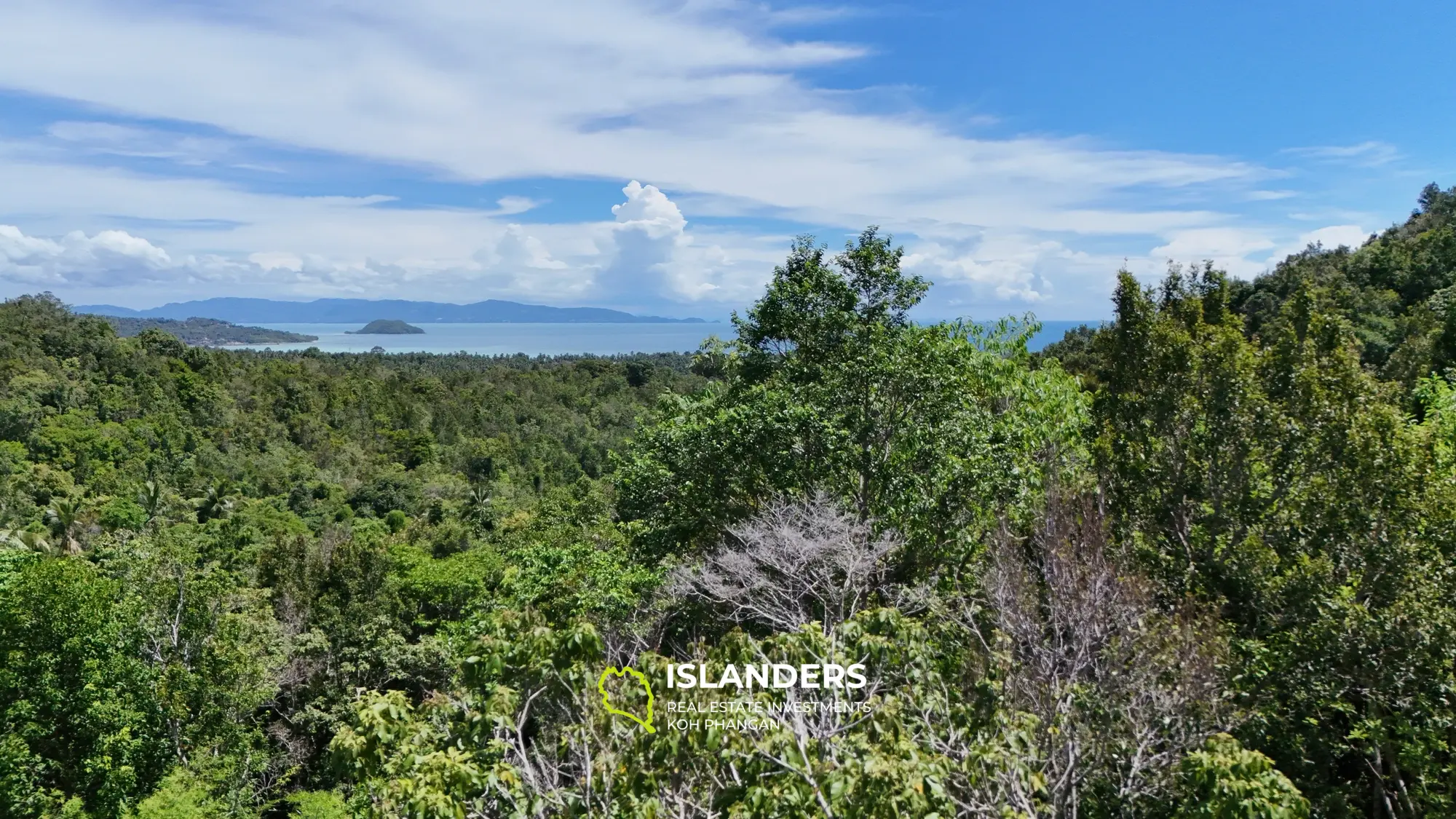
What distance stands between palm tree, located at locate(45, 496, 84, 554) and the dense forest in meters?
15.9

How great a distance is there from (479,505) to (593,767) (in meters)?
41.9

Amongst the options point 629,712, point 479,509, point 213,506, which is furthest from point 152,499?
point 629,712

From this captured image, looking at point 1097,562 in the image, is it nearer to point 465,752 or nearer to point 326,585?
point 465,752

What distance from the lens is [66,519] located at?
1307 inches

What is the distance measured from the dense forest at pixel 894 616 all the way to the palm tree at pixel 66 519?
15866mm

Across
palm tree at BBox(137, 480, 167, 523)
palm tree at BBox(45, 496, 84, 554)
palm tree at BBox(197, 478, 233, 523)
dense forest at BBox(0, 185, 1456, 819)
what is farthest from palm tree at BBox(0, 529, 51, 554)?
palm tree at BBox(197, 478, 233, 523)

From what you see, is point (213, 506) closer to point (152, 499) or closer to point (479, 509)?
point (152, 499)

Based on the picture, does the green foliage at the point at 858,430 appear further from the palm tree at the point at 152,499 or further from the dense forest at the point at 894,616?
the palm tree at the point at 152,499

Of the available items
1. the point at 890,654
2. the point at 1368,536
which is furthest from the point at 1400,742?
the point at 890,654

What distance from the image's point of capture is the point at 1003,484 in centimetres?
905

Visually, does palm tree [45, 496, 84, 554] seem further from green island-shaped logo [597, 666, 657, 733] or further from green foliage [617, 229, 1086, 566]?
green island-shaped logo [597, 666, 657, 733]

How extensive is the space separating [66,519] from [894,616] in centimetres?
4126

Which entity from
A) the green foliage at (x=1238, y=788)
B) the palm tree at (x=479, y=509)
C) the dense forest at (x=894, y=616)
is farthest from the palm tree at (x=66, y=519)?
the green foliage at (x=1238, y=788)

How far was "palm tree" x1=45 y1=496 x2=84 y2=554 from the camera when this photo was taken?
31.9 meters
